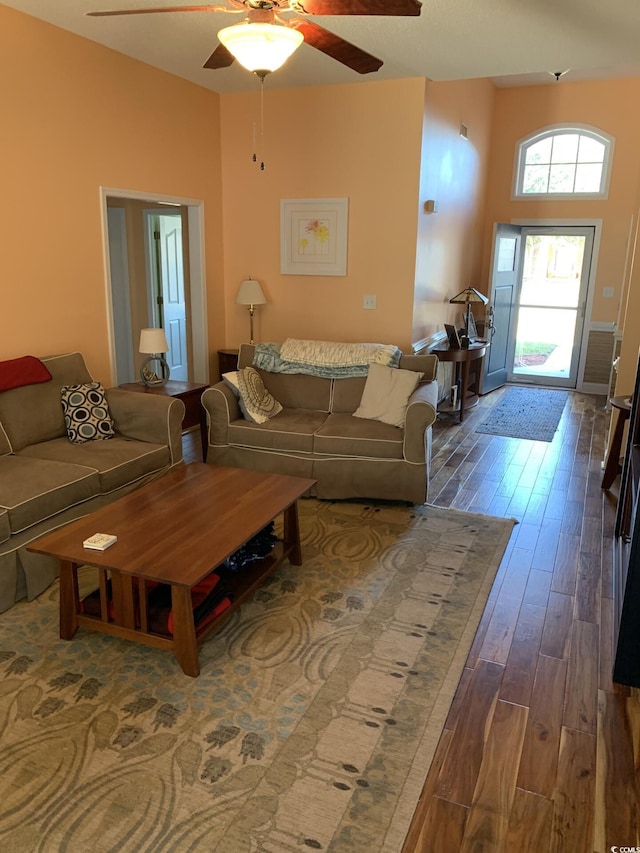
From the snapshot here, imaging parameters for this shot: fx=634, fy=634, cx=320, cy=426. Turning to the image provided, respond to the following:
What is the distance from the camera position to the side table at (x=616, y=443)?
4090 mm

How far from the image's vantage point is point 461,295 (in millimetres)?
6500

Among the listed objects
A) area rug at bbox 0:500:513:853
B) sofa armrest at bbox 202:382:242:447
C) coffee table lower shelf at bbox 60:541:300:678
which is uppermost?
sofa armrest at bbox 202:382:242:447

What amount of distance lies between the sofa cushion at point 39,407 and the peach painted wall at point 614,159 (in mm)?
5583

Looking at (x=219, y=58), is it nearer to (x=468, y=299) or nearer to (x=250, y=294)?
(x=250, y=294)

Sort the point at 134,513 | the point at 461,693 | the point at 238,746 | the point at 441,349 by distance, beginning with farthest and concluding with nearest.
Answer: the point at 441,349, the point at 134,513, the point at 461,693, the point at 238,746

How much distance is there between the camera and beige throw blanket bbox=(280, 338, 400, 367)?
460 centimetres

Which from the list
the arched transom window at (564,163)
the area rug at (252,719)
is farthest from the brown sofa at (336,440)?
the arched transom window at (564,163)

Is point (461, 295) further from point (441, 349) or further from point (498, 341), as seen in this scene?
point (498, 341)

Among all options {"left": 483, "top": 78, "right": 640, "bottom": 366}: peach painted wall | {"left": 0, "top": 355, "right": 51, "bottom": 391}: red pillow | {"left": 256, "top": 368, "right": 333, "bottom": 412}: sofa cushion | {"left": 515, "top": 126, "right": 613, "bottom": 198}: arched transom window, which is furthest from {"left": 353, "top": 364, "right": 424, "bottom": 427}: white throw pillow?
{"left": 515, "top": 126, "right": 613, "bottom": 198}: arched transom window

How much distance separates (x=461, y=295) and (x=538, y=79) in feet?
9.01

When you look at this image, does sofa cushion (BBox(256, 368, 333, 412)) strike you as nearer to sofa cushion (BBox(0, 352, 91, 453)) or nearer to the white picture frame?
the white picture frame

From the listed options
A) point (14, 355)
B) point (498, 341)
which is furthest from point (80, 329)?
point (498, 341)

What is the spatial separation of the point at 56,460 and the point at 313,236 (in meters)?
3.03

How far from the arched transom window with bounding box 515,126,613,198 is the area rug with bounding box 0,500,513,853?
18.9ft
